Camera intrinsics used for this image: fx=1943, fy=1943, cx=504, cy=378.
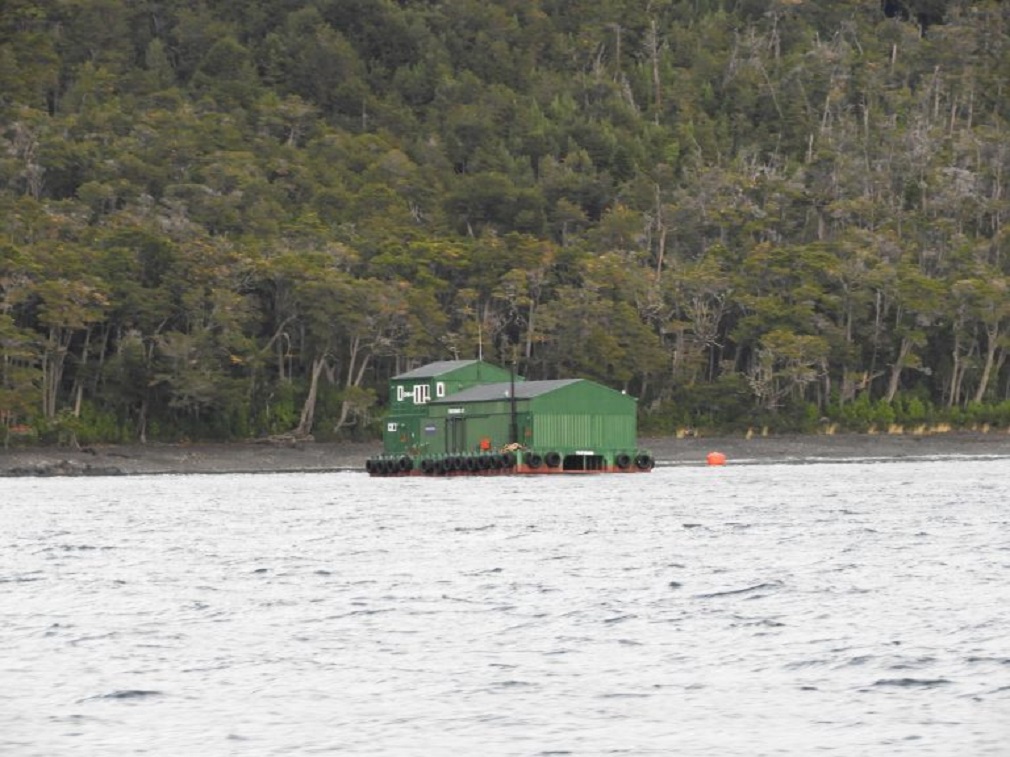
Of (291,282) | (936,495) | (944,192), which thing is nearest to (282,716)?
(936,495)

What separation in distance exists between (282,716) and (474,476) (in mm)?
80642

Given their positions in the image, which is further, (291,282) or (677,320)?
(677,320)

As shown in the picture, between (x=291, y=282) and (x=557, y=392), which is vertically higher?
(x=291, y=282)

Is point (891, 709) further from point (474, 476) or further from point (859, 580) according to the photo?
point (474, 476)

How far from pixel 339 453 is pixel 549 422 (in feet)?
92.2

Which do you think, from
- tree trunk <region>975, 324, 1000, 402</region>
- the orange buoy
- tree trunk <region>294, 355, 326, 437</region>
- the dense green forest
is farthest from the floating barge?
tree trunk <region>975, 324, 1000, 402</region>

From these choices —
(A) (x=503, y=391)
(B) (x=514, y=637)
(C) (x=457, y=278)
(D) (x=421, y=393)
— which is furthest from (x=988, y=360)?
(B) (x=514, y=637)

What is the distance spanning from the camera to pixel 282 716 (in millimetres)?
21688

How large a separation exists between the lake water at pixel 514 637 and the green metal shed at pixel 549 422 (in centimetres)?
4040

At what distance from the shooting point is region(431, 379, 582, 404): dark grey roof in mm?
99812

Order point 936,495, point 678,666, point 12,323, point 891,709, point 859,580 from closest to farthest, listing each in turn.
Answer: point 891,709, point 678,666, point 859,580, point 936,495, point 12,323

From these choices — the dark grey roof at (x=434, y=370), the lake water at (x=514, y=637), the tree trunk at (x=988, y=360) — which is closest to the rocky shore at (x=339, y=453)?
the tree trunk at (x=988, y=360)

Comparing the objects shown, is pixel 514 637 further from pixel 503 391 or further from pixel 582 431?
pixel 503 391

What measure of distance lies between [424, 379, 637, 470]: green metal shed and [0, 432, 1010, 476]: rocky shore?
18.0 metres
